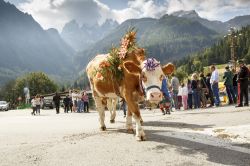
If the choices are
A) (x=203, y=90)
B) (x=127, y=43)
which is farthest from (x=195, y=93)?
(x=127, y=43)

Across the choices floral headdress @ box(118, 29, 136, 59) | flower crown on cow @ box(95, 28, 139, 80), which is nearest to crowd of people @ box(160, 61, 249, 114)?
flower crown on cow @ box(95, 28, 139, 80)

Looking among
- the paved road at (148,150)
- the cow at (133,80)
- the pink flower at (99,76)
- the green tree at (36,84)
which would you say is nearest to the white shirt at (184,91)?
the cow at (133,80)

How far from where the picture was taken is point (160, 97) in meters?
9.02

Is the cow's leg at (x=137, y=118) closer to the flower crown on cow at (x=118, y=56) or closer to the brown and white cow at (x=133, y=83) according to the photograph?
the brown and white cow at (x=133, y=83)

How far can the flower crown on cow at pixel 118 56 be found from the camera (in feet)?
35.6

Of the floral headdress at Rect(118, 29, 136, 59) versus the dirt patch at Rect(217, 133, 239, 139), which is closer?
the dirt patch at Rect(217, 133, 239, 139)

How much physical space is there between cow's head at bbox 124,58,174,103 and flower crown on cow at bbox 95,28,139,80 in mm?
1278

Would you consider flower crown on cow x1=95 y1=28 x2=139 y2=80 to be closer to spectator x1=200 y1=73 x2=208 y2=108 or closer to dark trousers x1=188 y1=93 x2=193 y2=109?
spectator x1=200 y1=73 x2=208 y2=108

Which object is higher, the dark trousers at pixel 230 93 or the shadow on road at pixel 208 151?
the dark trousers at pixel 230 93

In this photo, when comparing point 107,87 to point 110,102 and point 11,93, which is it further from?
point 11,93

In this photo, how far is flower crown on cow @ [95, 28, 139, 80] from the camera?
1084 cm

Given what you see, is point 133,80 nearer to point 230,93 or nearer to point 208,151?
point 208,151

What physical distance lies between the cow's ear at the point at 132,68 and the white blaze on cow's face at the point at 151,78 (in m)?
0.20

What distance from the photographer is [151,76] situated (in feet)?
Answer: 30.2
